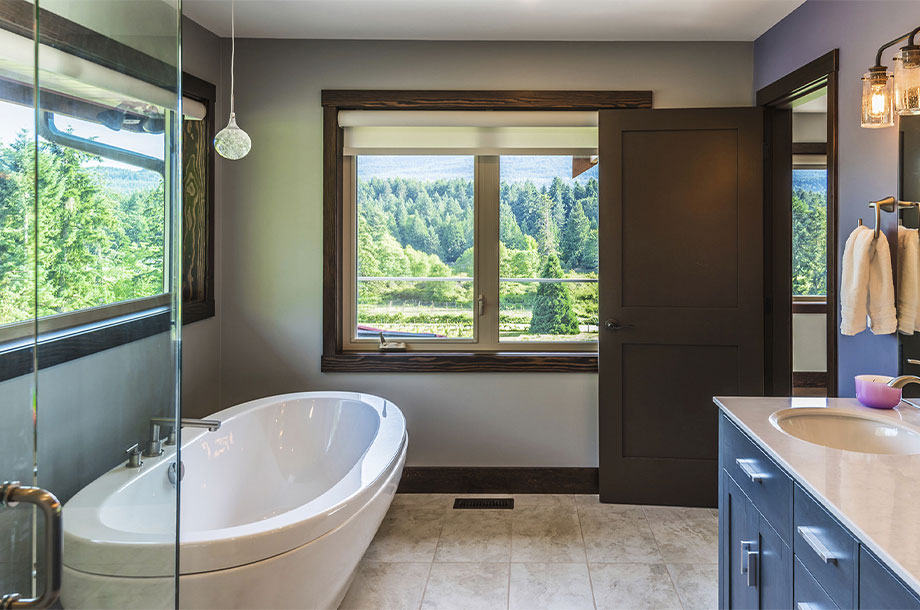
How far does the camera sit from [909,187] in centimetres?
189

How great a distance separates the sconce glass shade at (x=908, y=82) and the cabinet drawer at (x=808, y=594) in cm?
126

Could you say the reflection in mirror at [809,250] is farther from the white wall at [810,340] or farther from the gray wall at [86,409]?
the gray wall at [86,409]

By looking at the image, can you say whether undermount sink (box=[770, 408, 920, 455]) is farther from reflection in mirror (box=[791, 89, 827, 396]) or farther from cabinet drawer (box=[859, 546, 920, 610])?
reflection in mirror (box=[791, 89, 827, 396])

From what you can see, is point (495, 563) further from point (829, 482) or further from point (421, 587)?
point (829, 482)

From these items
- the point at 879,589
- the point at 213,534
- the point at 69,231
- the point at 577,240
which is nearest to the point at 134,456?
the point at 69,231

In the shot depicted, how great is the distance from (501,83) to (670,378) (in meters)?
1.78

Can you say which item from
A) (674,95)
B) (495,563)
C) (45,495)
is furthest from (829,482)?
(674,95)

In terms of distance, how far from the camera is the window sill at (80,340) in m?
0.77

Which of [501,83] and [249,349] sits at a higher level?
[501,83]

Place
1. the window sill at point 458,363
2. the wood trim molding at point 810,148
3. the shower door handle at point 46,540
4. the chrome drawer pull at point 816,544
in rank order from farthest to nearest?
the wood trim molding at point 810,148 < the window sill at point 458,363 < the chrome drawer pull at point 816,544 < the shower door handle at point 46,540

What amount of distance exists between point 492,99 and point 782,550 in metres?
2.46

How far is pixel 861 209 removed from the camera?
2.15 metres

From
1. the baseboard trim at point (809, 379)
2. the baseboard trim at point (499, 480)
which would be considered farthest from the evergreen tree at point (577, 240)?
the baseboard trim at point (809, 379)

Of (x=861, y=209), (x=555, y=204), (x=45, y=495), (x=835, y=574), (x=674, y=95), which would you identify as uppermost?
(x=674, y=95)
